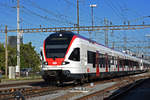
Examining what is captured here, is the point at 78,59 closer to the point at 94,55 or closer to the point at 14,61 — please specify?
the point at 94,55

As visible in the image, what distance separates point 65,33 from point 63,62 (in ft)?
7.88

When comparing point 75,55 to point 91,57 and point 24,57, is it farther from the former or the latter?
point 24,57

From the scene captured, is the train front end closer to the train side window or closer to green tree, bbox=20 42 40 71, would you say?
the train side window

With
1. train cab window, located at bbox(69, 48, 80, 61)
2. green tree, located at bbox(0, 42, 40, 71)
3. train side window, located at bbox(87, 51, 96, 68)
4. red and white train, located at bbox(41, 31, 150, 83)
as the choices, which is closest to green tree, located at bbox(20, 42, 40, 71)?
green tree, located at bbox(0, 42, 40, 71)

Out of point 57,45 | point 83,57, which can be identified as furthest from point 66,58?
point 83,57

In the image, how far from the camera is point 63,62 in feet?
61.9

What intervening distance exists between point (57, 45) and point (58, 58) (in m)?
1.02

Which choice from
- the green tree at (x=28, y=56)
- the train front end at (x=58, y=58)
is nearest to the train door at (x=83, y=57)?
the train front end at (x=58, y=58)

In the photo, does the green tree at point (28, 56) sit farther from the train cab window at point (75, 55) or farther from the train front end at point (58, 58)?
the train cab window at point (75, 55)

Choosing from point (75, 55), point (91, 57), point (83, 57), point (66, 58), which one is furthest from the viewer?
point (91, 57)

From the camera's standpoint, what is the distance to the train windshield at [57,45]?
19203mm

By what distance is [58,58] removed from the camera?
1900cm

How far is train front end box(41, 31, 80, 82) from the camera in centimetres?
1888

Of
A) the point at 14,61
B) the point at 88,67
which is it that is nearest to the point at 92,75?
the point at 88,67
